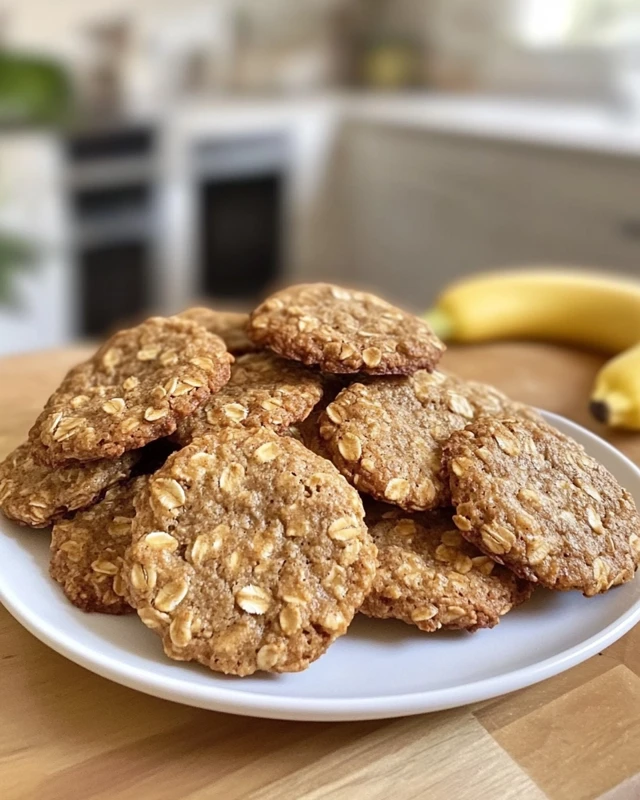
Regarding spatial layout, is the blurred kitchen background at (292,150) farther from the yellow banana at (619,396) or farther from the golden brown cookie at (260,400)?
the golden brown cookie at (260,400)

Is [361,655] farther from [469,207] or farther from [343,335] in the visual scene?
[469,207]

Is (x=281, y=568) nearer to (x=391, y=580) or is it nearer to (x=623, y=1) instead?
(x=391, y=580)

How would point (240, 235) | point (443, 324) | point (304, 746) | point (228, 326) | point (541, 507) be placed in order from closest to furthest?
1. point (304, 746)
2. point (541, 507)
3. point (228, 326)
4. point (443, 324)
5. point (240, 235)

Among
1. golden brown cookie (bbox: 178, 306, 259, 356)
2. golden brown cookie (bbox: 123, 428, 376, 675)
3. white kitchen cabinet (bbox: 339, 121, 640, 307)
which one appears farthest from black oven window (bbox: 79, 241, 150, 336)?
golden brown cookie (bbox: 123, 428, 376, 675)

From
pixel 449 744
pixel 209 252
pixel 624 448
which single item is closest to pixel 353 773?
pixel 449 744

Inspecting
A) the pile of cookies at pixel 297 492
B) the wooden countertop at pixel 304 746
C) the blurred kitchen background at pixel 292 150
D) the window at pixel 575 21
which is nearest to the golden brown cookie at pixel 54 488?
the pile of cookies at pixel 297 492

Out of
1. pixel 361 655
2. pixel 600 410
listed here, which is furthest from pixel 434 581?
pixel 600 410
